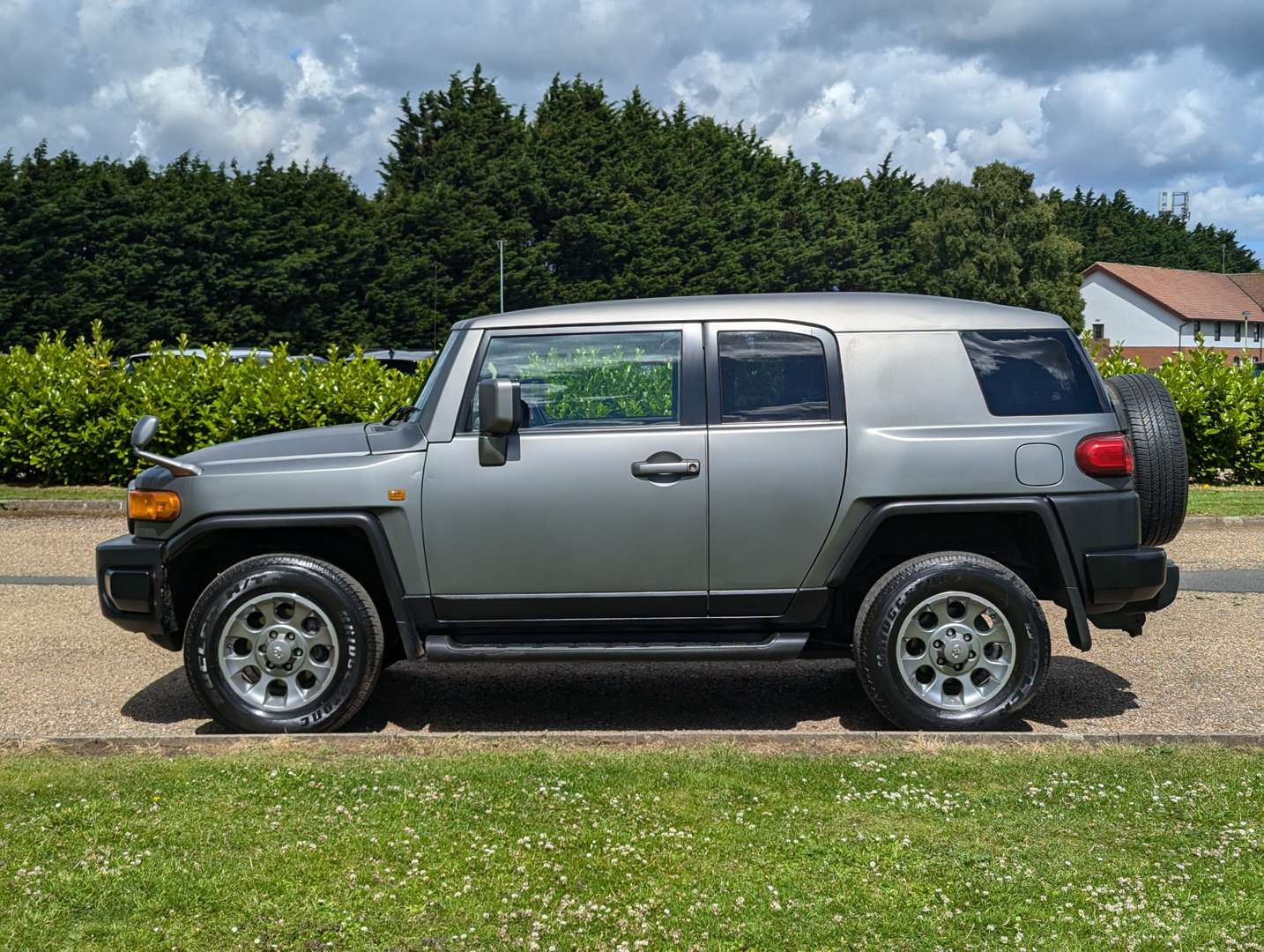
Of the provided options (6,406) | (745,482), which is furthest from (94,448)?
(745,482)

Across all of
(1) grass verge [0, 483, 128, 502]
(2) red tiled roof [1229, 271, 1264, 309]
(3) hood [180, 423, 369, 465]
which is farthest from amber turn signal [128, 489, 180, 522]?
(2) red tiled roof [1229, 271, 1264, 309]

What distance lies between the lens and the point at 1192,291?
4190 inches

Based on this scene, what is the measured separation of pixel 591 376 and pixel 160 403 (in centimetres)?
1068

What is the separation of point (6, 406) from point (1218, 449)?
14.3 meters

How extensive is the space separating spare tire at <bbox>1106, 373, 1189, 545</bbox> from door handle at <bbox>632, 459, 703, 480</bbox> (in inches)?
76.7

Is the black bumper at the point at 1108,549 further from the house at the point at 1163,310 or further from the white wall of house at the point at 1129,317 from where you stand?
the white wall of house at the point at 1129,317

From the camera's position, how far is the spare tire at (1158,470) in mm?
5887

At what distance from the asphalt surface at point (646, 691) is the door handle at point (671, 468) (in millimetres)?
1266

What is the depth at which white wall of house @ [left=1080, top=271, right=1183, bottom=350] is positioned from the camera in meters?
101

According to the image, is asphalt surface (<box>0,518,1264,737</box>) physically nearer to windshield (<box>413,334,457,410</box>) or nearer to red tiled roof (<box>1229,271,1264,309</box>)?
windshield (<box>413,334,457,410</box>)

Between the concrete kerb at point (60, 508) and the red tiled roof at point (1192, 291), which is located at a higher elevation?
the red tiled roof at point (1192, 291)

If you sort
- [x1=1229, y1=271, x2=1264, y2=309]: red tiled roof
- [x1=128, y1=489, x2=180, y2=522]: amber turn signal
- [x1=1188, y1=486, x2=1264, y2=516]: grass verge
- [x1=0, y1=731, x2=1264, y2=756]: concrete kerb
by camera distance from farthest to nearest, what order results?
[x1=1229, y1=271, x2=1264, y2=309]: red tiled roof, [x1=1188, y1=486, x2=1264, y2=516]: grass verge, [x1=128, y1=489, x2=180, y2=522]: amber turn signal, [x1=0, y1=731, x2=1264, y2=756]: concrete kerb

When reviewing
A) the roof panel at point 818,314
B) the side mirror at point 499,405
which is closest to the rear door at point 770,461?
the roof panel at point 818,314

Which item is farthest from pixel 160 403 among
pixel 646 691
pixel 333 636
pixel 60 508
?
pixel 333 636
